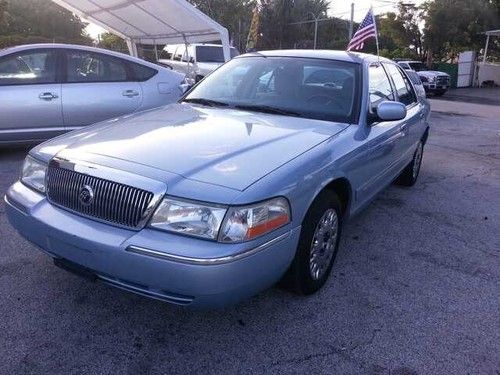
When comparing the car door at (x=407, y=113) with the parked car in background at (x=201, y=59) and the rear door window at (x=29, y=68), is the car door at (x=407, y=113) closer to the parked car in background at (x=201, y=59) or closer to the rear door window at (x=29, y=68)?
the rear door window at (x=29, y=68)

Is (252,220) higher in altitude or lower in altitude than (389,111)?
lower

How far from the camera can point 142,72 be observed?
703 centimetres

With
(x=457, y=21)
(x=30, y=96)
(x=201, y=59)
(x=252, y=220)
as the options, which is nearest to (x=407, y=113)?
(x=252, y=220)

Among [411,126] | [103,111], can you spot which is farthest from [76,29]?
[411,126]

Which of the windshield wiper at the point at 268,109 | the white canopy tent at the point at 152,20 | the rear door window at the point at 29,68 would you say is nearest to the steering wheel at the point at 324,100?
the windshield wiper at the point at 268,109

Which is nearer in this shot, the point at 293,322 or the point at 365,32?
the point at 293,322

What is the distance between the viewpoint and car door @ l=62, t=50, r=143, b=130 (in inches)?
251

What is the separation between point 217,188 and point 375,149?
6.09 ft

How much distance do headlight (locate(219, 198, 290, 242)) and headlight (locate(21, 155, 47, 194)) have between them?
130cm

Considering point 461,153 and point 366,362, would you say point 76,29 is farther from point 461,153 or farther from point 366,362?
point 366,362

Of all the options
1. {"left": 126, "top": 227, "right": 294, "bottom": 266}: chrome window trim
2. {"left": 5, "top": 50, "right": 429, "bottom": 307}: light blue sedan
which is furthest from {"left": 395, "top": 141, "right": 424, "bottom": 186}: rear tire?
{"left": 126, "top": 227, "right": 294, "bottom": 266}: chrome window trim

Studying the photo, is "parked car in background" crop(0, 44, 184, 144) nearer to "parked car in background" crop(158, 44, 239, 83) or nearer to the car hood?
the car hood

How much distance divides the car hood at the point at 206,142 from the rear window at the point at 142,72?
3.36m

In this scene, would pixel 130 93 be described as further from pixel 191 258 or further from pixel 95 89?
pixel 191 258
